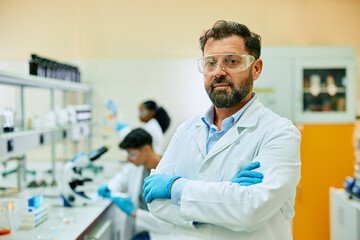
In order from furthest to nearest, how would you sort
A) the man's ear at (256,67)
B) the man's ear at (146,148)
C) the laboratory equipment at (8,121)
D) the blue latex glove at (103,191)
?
the blue latex glove at (103,191) < the man's ear at (146,148) < the laboratory equipment at (8,121) < the man's ear at (256,67)

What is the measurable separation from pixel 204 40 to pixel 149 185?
599 mm

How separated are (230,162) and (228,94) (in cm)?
25

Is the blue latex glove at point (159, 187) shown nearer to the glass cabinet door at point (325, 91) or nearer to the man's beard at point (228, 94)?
the man's beard at point (228, 94)

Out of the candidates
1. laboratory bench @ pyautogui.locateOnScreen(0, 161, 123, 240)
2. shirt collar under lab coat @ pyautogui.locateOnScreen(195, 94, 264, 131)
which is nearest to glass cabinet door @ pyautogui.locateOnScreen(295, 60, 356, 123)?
laboratory bench @ pyautogui.locateOnScreen(0, 161, 123, 240)

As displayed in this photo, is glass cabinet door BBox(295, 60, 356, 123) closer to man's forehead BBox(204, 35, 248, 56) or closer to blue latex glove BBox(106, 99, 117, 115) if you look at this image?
blue latex glove BBox(106, 99, 117, 115)

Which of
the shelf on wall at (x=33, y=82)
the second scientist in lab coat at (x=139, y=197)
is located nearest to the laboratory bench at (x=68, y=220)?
the second scientist in lab coat at (x=139, y=197)

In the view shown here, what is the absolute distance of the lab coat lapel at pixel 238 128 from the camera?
1218mm

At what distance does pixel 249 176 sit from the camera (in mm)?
1085

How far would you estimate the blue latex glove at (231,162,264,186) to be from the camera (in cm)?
106

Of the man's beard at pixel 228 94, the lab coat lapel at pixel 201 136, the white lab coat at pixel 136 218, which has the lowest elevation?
the white lab coat at pixel 136 218

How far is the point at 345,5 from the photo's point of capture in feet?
12.9

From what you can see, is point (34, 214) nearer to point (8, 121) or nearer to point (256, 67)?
point (8, 121)

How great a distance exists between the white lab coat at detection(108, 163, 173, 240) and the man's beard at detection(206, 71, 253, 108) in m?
1.22

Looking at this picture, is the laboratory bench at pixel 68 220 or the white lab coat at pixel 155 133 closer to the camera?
the laboratory bench at pixel 68 220
